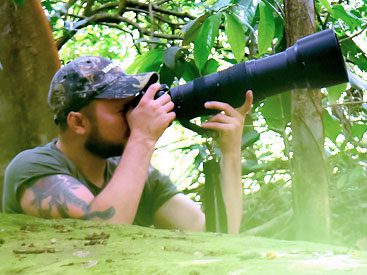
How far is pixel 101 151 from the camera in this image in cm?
182

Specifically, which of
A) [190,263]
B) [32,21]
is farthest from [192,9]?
[190,263]

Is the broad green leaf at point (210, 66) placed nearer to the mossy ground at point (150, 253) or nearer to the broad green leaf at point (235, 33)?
the broad green leaf at point (235, 33)

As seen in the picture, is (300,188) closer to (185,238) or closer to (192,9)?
(185,238)

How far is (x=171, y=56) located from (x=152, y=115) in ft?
2.03

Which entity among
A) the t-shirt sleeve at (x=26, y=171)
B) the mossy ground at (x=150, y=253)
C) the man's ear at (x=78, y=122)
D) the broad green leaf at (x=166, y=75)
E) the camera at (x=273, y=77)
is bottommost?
the mossy ground at (x=150, y=253)

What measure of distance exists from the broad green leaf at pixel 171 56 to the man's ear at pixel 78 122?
1.67ft

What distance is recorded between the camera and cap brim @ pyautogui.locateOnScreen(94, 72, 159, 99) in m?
1.79

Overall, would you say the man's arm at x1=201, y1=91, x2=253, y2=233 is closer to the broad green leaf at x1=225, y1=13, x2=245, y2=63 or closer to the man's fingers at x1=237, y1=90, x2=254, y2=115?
the man's fingers at x1=237, y1=90, x2=254, y2=115

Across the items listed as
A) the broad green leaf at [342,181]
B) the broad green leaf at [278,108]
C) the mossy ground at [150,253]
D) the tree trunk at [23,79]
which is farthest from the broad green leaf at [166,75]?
the mossy ground at [150,253]

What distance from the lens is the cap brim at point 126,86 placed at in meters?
1.79

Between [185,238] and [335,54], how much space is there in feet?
2.32

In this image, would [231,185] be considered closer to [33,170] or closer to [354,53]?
[33,170]

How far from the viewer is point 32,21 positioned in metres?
2.81

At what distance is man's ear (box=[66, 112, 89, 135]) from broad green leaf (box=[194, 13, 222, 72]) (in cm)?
44
